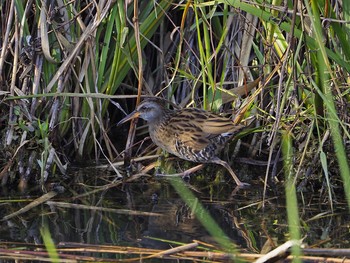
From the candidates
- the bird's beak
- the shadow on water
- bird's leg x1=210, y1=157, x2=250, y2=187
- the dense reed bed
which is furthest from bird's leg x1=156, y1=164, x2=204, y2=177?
the bird's beak

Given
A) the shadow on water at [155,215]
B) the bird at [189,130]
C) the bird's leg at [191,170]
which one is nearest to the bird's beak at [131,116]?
the bird at [189,130]

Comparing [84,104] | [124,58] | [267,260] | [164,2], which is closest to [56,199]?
[84,104]

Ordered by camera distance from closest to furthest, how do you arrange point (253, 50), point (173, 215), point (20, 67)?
point (173, 215) < point (20, 67) < point (253, 50)

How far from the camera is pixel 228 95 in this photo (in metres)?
4.88

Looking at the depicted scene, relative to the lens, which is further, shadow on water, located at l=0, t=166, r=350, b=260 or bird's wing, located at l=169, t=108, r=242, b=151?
bird's wing, located at l=169, t=108, r=242, b=151

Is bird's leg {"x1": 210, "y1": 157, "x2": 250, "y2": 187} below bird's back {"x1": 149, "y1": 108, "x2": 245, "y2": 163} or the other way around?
below

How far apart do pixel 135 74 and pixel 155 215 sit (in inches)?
48.4

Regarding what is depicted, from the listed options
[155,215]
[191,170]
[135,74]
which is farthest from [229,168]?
[135,74]

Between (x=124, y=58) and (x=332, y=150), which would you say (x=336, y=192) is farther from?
(x=124, y=58)

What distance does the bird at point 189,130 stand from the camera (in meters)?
4.72

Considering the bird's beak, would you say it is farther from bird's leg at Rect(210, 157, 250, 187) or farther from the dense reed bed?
bird's leg at Rect(210, 157, 250, 187)

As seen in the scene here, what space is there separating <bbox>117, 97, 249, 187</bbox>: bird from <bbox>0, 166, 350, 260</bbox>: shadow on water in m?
0.19

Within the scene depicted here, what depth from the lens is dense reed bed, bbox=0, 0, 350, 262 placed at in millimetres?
4492

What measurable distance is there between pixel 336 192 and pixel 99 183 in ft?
4.66
